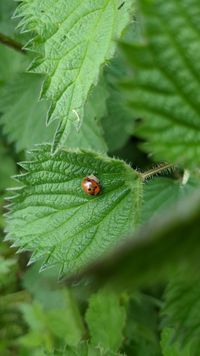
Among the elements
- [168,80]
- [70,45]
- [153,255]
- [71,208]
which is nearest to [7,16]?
[70,45]

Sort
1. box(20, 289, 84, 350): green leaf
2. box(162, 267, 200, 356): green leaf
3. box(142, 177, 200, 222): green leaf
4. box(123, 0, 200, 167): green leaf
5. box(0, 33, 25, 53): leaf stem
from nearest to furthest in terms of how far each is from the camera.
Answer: box(123, 0, 200, 167): green leaf
box(162, 267, 200, 356): green leaf
box(142, 177, 200, 222): green leaf
box(0, 33, 25, 53): leaf stem
box(20, 289, 84, 350): green leaf

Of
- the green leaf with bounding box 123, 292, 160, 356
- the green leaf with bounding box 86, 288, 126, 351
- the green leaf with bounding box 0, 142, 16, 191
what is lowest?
the green leaf with bounding box 123, 292, 160, 356

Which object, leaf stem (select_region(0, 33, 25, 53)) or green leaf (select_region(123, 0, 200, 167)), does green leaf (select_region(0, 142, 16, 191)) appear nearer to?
leaf stem (select_region(0, 33, 25, 53))

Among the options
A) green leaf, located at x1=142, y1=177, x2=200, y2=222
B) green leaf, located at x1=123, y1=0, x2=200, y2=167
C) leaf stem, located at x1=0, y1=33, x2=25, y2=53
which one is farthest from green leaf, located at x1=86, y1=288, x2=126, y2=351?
green leaf, located at x1=123, y1=0, x2=200, y2=167

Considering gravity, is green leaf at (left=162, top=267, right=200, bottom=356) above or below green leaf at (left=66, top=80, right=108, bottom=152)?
above

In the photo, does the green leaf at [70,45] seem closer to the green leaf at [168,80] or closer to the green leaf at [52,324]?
the green leaf at [168,80]

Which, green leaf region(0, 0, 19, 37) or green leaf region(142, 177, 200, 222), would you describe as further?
green leaf region(0, 0, 19, 37)

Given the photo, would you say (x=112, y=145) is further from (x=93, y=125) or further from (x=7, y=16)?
(x=7, y=16)
